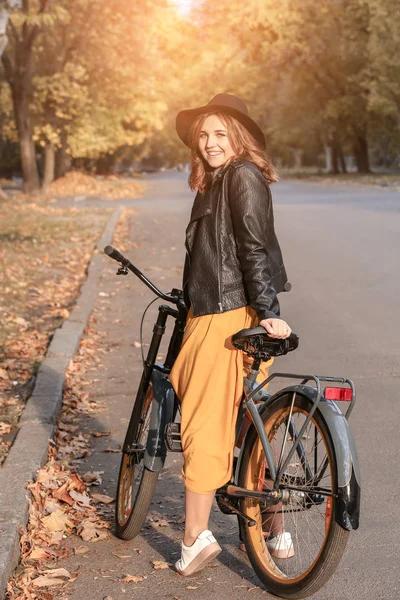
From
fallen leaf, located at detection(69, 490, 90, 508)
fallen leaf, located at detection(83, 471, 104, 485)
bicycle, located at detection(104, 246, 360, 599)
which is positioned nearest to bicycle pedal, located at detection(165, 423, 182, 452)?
bicycle, located at detection(104, 246, 360, 599)

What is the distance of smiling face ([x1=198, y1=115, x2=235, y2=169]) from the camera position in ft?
13.4

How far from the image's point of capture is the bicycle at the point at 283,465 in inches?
141

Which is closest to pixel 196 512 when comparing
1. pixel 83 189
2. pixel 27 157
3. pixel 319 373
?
pixel 319 373

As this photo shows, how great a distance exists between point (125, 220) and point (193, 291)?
66.9 feet

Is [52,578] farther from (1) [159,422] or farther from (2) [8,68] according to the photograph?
(2) [8,68]

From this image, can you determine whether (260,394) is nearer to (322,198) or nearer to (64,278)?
(64,278)

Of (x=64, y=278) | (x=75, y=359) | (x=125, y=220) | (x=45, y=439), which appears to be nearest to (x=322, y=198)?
(x=125, y=220)

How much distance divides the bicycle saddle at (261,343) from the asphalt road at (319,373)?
0.95m

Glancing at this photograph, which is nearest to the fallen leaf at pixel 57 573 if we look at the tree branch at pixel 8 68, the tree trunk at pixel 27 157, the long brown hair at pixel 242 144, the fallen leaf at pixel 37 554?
the fallen leaf at pixel 37 554

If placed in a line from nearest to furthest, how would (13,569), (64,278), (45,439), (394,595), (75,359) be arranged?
(394,595) < (13,569) < (45,439) < (75,359) < (64,278)

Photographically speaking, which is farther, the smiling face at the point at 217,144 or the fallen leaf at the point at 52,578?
the fallen leaf at the point at 52,578

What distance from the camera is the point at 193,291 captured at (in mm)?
4039

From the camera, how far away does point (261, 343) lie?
3.85m

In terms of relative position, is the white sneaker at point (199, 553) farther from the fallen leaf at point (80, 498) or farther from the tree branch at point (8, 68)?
the tree branch at point (8, 68)
